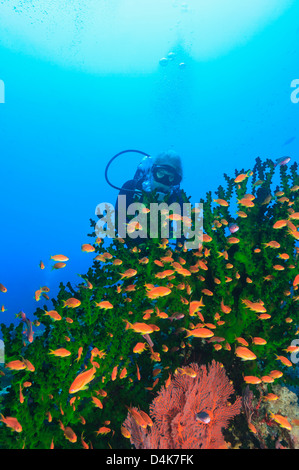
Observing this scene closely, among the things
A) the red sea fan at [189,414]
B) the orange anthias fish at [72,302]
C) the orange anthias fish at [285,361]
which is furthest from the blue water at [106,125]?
the red sea fan at [189,414]

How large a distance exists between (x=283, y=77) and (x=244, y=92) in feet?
22.5

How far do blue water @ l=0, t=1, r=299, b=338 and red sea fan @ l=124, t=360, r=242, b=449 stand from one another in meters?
28.4

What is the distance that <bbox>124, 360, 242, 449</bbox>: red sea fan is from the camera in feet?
9.37

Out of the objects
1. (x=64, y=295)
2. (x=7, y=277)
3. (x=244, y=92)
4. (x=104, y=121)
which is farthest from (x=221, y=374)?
(x=7, y=277)

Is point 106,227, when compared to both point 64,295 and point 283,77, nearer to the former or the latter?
point 64,295

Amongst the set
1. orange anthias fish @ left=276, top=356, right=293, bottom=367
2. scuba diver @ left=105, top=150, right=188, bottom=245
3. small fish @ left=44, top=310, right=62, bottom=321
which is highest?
scuba diver @ left=105, top=150, right=188, bottom=245

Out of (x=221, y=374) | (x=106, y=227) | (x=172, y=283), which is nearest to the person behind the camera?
(x=221, y=374)

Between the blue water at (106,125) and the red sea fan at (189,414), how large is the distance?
28379mm

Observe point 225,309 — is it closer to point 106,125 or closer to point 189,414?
point 189,414

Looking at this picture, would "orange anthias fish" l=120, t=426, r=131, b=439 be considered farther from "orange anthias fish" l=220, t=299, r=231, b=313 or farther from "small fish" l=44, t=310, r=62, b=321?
"orange anthias fish" l=220, t=299, r=231, b=313

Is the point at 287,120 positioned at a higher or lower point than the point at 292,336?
higher

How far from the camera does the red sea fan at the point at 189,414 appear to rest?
9.37 ft

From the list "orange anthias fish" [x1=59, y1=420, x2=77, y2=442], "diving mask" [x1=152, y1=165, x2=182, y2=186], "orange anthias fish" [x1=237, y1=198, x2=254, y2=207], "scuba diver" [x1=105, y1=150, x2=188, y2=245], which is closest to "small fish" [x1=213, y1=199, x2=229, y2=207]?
"orange anthias fish" [x1=237, y1=198, x2=254, y2=207]

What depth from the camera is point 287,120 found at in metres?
51.0
